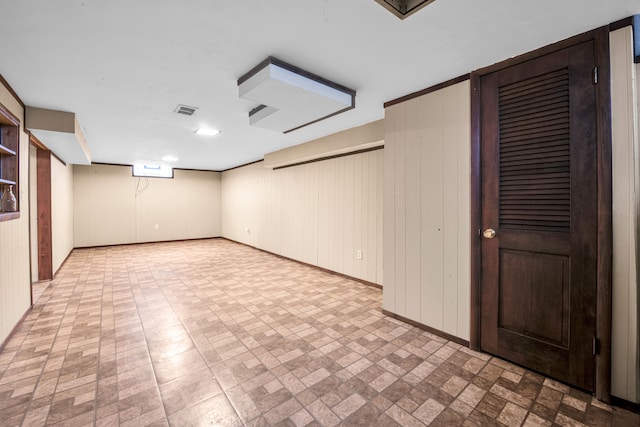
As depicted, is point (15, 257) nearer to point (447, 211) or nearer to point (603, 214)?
point (447, 211)

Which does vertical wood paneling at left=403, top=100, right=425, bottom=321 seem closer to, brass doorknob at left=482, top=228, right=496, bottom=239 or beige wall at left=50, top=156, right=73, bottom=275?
brass doorknob at left=482, top=228, right=496, bottom=239

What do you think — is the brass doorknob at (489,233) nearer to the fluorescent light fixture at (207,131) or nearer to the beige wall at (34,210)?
the fluorescent light fixture at (207,131)

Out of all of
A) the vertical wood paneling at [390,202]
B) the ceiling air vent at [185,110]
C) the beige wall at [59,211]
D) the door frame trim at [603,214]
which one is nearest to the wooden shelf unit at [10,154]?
the ceiling air vent at [185,110]

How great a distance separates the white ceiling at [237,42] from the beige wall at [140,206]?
507cm

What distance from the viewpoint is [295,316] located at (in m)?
2.83

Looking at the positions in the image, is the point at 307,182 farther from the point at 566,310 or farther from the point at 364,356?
the point at 566,310

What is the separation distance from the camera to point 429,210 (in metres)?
2.46

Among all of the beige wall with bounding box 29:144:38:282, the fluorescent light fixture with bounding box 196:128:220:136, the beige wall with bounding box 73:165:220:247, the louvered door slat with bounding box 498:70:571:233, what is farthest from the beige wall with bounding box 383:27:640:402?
the beige wall with bounding box 73:165:220:247

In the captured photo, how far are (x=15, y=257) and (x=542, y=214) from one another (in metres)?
4.48

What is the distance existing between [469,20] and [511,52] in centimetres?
59

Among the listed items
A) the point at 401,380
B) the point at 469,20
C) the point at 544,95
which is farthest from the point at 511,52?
the point at 401,380

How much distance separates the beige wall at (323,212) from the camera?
12.8 ft

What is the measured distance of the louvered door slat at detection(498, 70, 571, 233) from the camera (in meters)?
1.78

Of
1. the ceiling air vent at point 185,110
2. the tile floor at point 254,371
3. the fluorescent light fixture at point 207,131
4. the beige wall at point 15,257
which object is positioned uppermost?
the fluorescent light fixture at point 207,131
